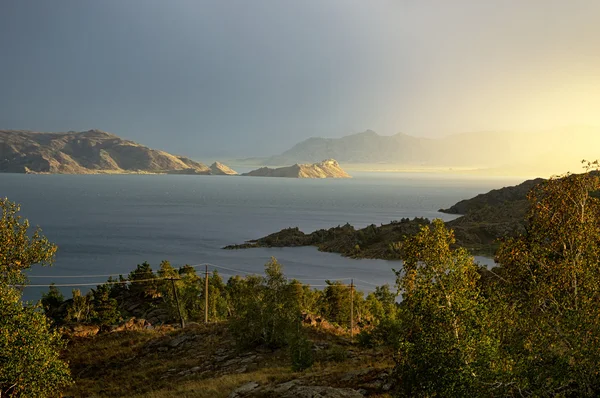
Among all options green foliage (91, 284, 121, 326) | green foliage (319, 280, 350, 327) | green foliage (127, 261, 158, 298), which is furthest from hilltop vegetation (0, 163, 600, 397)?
green foliage (127, 261, 158, 298)

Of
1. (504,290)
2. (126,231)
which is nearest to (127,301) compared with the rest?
(504,290)

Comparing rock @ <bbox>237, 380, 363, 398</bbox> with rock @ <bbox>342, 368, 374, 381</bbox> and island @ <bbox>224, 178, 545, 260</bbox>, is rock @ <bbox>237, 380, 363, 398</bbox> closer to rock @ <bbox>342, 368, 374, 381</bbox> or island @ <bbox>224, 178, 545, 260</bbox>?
rock @ <bbox>342, 368, 374, 381</bbox>

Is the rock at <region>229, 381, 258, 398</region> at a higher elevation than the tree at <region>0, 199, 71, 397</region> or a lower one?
lower

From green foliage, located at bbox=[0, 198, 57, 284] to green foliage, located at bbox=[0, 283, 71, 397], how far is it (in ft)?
12.3

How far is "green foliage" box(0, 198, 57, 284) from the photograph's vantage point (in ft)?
67.1

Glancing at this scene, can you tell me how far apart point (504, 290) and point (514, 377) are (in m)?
4.56

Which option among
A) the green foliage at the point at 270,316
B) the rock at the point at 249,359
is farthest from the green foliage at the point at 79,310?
the rock at the point at 249,359

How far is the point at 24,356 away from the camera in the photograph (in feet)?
53.1

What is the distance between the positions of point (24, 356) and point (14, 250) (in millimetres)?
7254

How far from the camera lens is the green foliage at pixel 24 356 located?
52.3 feet

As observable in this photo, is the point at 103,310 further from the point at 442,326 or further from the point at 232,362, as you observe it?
the point at 442,326

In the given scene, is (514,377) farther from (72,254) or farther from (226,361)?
(72,254)

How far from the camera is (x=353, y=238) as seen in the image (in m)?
136

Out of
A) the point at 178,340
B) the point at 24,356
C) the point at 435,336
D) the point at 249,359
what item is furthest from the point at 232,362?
the point at 435,336
